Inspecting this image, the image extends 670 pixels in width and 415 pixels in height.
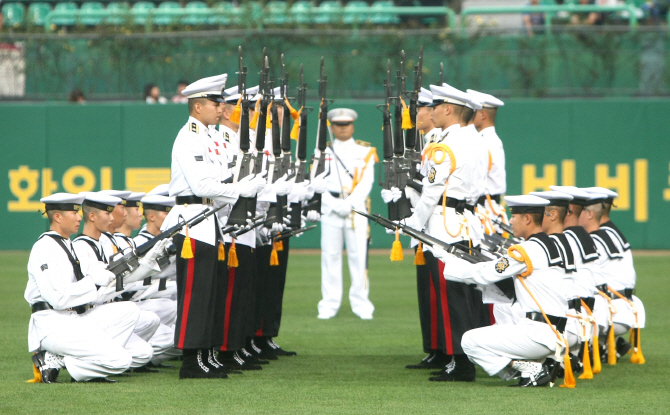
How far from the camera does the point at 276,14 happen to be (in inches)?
686

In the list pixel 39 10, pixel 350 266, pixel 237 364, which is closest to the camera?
pixel 237 364

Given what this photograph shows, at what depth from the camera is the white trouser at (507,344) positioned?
6648mm

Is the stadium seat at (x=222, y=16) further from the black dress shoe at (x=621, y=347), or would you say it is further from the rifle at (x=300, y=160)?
the black dress shoe at (x=621, y=347)

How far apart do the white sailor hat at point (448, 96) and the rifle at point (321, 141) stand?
3.81 feet

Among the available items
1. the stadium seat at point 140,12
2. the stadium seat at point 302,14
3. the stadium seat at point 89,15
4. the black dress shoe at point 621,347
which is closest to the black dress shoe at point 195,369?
the black dress shoe at point 621,347

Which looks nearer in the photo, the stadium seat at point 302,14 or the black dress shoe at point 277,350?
the black dress shoe at point 277,350

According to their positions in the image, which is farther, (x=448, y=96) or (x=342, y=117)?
(x=342, y=117)

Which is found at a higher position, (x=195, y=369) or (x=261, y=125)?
(x=261, y=125)

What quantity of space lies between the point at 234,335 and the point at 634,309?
3410mm

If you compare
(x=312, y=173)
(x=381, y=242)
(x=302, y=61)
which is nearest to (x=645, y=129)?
(x=381, y=242)

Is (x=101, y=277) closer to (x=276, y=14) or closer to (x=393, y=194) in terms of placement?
(x=393, y=194)

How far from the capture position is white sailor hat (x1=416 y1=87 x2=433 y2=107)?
7.68 meters

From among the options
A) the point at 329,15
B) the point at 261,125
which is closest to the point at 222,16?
the point at 329,15

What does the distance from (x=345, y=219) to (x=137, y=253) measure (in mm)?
4056
